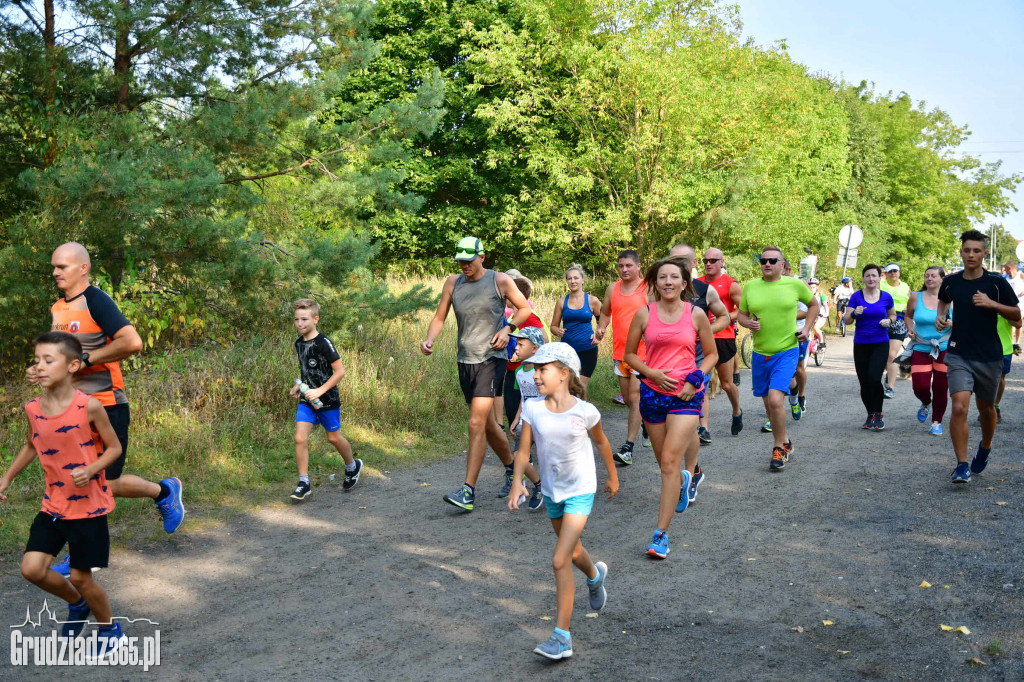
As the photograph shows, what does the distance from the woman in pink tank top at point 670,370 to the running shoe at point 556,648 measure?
71.3 inches

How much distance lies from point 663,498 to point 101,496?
3609 mm

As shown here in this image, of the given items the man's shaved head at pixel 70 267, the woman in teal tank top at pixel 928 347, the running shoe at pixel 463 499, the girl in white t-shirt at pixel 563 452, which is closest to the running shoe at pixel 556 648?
the girl in white t-shirt at pixel 563 452

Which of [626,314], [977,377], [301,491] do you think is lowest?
[301,491]

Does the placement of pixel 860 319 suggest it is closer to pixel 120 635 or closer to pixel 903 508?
pixel 903 508

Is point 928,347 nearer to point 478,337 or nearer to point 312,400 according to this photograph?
point 478,337

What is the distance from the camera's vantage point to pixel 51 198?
888 cm

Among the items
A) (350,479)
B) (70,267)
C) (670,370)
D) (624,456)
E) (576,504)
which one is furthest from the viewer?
(624,456)

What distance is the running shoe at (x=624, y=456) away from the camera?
30.3 ft

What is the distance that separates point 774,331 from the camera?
358 inches

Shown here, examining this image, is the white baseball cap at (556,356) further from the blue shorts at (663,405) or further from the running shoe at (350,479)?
the running shoe at (350,479)

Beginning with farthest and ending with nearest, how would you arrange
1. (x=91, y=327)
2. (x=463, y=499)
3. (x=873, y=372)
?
(x=873, y=372) → (x=463, y=499) → (x=91, y=327)

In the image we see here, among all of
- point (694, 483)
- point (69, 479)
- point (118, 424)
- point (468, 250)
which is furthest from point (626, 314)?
point (69, 479)

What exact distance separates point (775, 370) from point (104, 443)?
6.52 metres

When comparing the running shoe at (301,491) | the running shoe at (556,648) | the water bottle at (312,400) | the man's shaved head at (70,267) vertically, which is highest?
the man's shaved head at (70,267)
